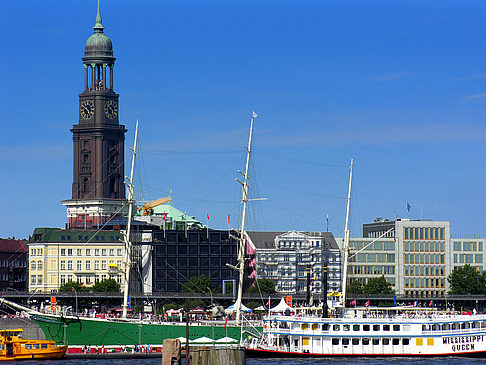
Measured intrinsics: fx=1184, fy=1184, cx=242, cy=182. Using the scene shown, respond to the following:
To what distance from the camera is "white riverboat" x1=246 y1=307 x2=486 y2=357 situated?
116m

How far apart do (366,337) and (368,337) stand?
0.64 ft

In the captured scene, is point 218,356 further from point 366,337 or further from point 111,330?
point 111,330

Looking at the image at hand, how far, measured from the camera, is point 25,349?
115 m

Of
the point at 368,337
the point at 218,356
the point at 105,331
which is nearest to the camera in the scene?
the point at 218,356

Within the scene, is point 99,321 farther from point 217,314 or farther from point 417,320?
point 417,320

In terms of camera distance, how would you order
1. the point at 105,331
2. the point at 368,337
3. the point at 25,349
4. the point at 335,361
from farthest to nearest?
the point at 105,331
the point at 368,337
the point at 25,349
the point at 335,361

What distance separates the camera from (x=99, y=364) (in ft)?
360

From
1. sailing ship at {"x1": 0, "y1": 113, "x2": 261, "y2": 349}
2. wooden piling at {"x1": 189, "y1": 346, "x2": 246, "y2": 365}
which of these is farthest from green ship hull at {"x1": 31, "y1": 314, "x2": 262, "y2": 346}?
wooden piling at {"x1": 189, "y1": 346, "x2": 246, "y2": 365}

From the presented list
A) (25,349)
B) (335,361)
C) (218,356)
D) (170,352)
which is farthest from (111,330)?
(218,356)

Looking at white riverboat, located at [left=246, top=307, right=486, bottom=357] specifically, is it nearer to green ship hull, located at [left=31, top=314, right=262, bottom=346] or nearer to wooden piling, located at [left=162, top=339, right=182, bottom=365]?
green ship hull, located at [left=31, top=314, right=262, bottom=346]

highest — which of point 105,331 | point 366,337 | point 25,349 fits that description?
point 366,337

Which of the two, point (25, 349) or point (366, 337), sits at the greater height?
point (366, 337)

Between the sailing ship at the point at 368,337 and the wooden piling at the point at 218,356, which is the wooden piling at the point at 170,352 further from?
the sailing ship at the point at 368,337

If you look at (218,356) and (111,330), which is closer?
(218,356)
